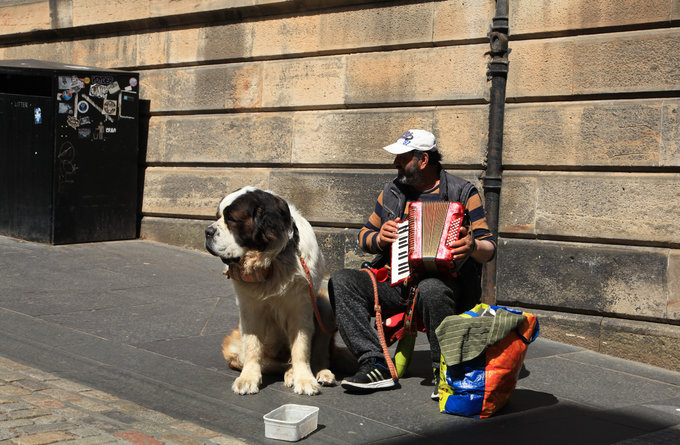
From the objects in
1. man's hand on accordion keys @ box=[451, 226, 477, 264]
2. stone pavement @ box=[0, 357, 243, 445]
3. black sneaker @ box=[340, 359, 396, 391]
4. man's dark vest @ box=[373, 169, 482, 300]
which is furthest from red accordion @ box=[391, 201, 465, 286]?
stone pavement @ box=[0, 357, 243, 445]

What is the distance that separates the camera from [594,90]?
658cm

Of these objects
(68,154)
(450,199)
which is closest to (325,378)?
(450,199)

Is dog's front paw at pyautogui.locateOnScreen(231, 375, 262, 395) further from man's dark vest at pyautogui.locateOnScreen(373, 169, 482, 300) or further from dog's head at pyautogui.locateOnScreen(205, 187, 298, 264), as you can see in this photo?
man's dark vest at pyautogui.locateOnScreen(373, 169, 482, 300)

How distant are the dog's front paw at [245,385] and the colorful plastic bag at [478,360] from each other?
1.06 metres

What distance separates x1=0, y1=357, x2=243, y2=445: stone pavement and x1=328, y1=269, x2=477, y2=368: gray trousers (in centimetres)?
121

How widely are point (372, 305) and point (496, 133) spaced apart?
2.79 meters

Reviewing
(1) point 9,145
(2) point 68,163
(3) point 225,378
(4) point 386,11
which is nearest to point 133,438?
(3) point 225,378

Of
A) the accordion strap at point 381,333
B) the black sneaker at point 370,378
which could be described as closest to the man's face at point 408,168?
the accordion strap at point 381,333

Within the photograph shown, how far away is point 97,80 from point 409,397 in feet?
21.3

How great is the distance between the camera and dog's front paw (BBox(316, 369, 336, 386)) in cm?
473

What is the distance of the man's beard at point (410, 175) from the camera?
4879 millimetres

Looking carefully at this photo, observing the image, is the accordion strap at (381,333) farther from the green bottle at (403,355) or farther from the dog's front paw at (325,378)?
the dog's front paw at (325,378)

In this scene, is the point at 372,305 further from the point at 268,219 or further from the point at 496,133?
the point at 496,133

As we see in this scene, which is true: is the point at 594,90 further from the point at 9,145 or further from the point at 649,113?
the point at 9,145
